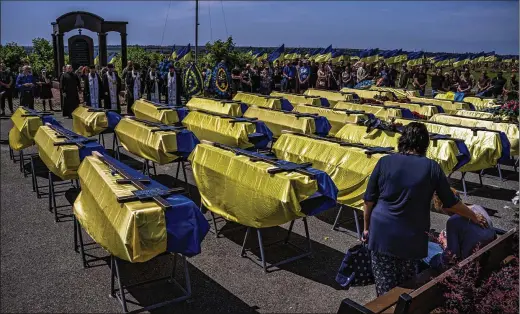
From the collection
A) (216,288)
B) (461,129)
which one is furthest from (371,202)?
(461,129)

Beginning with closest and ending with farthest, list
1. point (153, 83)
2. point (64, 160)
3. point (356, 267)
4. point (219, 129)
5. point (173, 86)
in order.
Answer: point (356, 267) → point (64, 160) → point (219, 129) → point (173, 86) → point (153, 83)

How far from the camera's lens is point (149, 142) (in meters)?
8.14

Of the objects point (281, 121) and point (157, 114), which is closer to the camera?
point (281, 121)

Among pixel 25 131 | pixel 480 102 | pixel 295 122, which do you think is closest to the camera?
pixel 25 131

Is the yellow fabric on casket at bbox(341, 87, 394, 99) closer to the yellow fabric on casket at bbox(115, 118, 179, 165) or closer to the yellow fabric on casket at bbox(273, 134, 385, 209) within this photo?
the yellow fabric on casket at bbox(273, 134, 385, 209)

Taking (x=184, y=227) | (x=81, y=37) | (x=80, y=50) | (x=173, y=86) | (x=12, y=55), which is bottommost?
(x=184, y=227)

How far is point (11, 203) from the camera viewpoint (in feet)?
26.1

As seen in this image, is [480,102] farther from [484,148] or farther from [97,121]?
[97,121]

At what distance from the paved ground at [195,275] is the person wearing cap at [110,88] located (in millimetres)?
8818

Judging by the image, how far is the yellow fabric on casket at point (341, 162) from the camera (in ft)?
21.9

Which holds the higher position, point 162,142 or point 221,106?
point 221,106

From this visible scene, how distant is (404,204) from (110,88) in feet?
46.3

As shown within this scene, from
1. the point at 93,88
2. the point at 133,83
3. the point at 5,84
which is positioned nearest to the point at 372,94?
the point at 133,83

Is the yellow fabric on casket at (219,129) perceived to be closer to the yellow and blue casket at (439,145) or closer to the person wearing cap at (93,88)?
the yellow and blue casket at (439,145)
